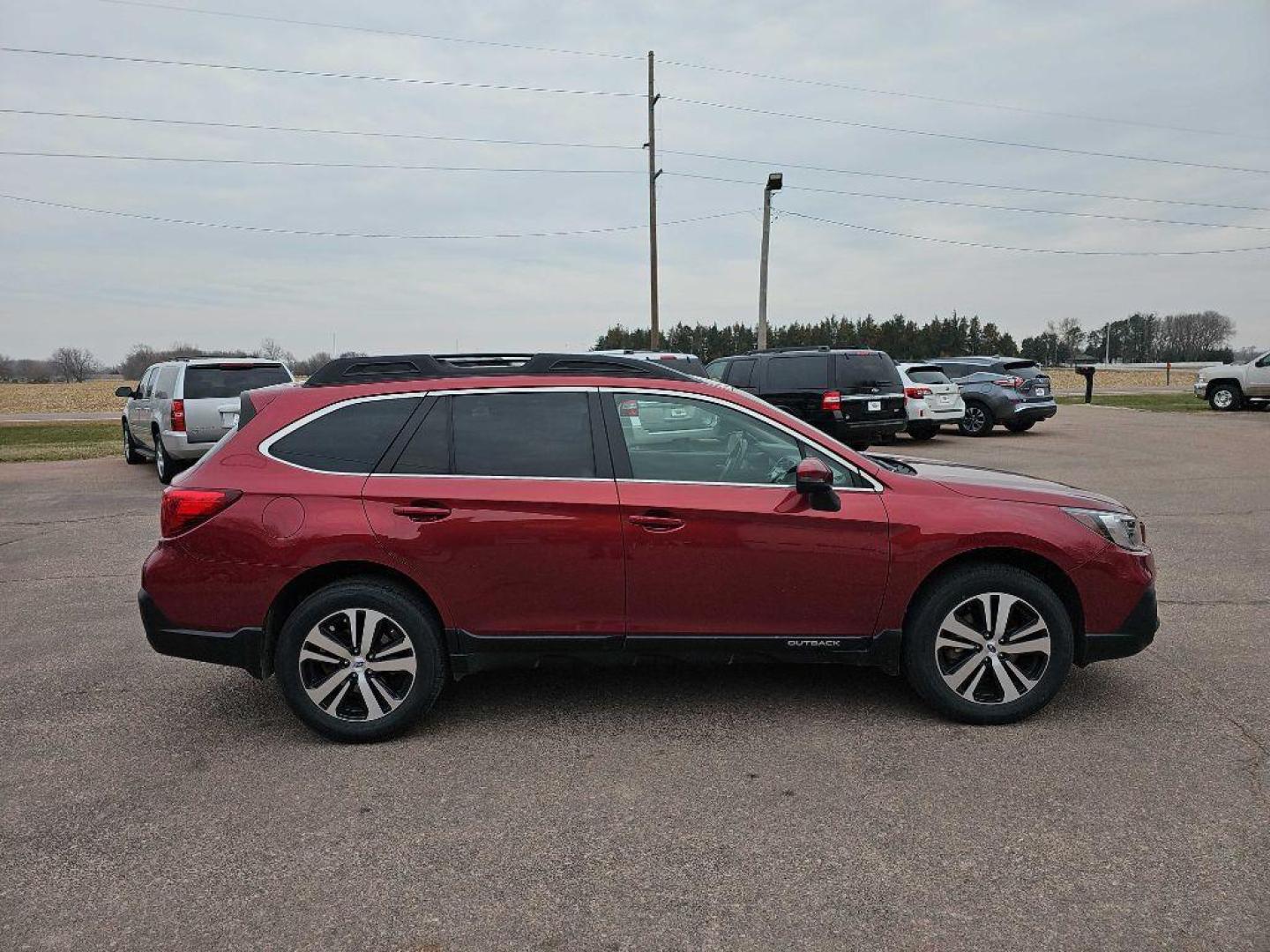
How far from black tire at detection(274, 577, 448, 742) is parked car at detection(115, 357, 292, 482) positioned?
9208 millimetres

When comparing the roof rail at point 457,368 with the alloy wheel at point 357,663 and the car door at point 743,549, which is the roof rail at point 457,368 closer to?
the car door at point 743,549

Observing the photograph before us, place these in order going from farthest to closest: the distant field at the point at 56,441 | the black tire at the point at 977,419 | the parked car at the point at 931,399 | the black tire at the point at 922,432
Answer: the black tire at the point at 977,419 → the black tire at the point at 922,432 → the parked car at the point at 931,399 → the distant field at the point at 56,441

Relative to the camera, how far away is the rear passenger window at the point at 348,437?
3982 mm

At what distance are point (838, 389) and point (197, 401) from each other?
1004 cm

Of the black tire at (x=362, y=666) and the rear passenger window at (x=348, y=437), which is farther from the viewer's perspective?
the rear passenger window at (x=348, y=437)

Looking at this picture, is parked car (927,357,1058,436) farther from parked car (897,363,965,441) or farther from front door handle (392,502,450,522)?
front door handle (392,502,450,522)

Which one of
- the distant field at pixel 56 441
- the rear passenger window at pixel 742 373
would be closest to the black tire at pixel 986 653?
the rear passenger window at pixel 742 373

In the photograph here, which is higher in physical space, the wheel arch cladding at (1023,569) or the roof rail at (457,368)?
the roof rail at (457,368)

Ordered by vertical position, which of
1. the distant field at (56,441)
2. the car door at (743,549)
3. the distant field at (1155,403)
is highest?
the car door at (743,549)

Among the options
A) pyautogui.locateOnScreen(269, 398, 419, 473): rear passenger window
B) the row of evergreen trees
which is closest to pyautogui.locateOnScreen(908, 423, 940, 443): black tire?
pyautogui.locateOnScreen(269, 398, 419, 473): rear passenger window

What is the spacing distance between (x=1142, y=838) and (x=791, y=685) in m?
1.74

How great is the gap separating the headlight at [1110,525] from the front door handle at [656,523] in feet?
5.74

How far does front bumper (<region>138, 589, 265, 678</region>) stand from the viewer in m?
3.88

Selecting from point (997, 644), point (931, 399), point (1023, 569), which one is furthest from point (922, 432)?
point (997, 644)
